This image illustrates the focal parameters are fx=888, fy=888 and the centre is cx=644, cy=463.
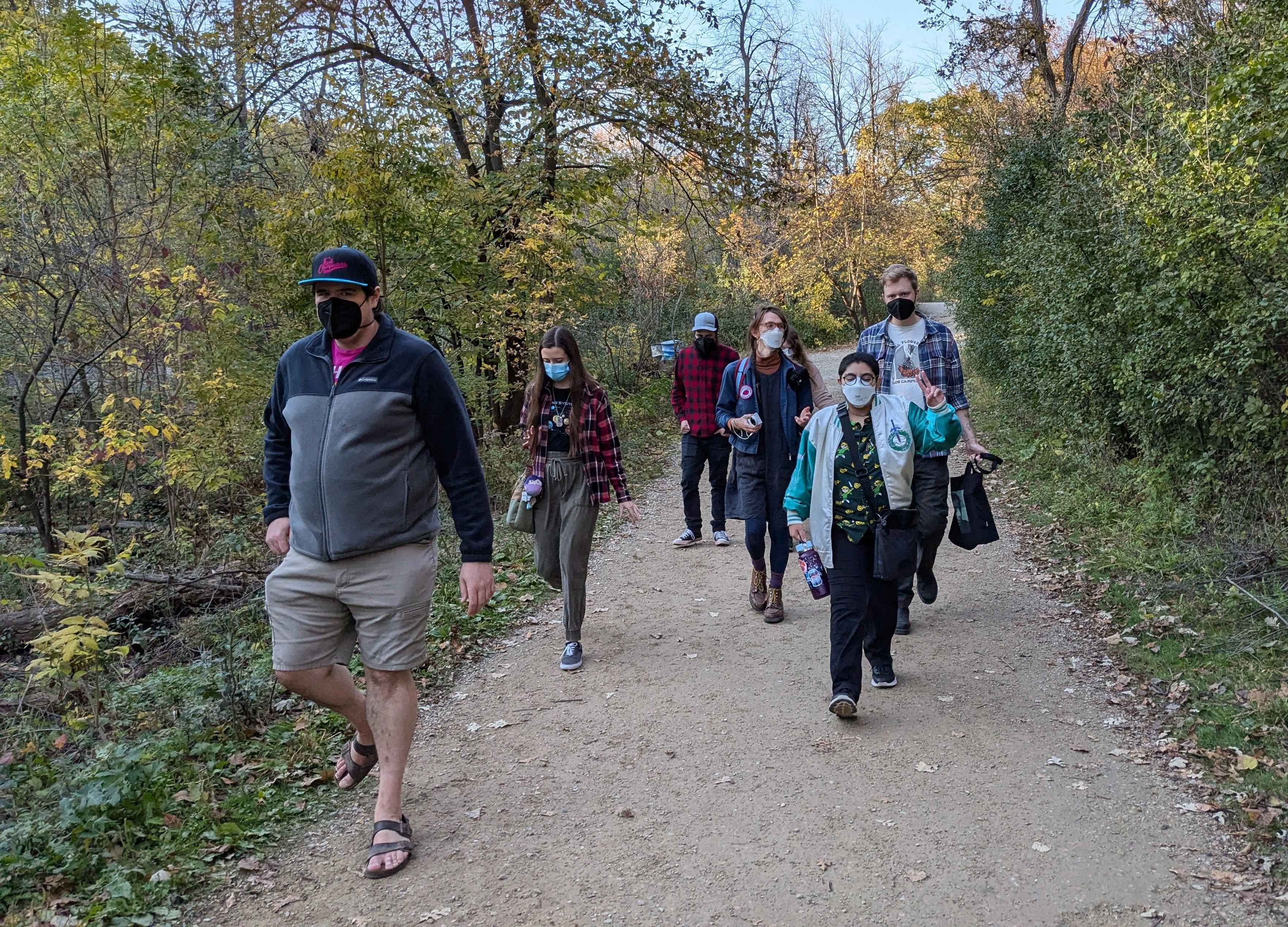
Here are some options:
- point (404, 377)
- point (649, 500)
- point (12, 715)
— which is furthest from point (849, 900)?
point (649, 500)

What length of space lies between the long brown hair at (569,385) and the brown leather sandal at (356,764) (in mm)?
2181

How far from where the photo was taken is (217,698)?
5.05m

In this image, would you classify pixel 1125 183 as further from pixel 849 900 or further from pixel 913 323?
pixel 849 900

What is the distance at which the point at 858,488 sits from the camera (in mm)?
4617

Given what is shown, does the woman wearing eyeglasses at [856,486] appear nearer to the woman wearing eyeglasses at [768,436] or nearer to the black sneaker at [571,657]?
the woman wearing eyeglasses at [768,436]

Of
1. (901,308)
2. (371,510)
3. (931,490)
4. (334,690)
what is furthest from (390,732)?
(901,308)

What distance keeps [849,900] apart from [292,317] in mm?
9520

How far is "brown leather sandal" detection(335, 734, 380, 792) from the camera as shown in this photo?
397cm

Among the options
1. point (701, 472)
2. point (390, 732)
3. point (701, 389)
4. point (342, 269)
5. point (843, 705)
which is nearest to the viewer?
point (342, 269)

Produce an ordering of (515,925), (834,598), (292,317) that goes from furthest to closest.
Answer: (292,317)
(834,598)
(515,925)

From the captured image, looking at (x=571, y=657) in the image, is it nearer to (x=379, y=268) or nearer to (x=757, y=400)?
(x=757, y=400)

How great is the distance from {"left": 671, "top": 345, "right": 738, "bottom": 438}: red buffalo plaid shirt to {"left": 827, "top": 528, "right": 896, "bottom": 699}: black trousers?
3.74 metres

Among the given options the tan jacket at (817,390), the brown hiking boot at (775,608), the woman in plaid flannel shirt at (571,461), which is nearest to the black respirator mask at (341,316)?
the woman in plaid flannel shirt at (571,461)

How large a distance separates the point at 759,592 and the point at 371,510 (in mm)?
3777
